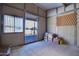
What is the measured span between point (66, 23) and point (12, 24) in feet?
12.1

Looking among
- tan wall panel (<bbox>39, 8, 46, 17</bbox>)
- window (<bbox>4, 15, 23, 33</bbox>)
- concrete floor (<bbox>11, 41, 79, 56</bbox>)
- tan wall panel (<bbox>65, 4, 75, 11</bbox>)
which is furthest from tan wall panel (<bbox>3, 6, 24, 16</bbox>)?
tan wall panel (<bbox>65, 4, 75, 11</bbox>)

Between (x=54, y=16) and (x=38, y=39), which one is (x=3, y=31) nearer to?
(x=38, y=39)

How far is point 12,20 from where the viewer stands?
508 centimetres

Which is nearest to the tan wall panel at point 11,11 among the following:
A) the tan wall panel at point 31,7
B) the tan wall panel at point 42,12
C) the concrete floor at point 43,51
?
the tan wall panel at point 31,7

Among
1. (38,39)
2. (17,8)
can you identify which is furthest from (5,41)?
(38,39)

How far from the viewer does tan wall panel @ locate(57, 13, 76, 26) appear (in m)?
5.72

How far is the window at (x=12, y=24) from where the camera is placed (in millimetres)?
4686

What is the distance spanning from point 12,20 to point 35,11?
2.43 m

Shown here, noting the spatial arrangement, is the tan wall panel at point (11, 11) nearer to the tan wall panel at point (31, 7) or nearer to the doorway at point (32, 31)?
the tan wall panel at point (31, 7)

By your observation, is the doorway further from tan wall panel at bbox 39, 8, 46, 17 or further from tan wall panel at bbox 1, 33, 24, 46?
tan wall panel at bbox 1, 33, 24, 46

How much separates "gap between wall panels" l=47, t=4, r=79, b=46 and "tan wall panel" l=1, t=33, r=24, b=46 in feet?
10.2

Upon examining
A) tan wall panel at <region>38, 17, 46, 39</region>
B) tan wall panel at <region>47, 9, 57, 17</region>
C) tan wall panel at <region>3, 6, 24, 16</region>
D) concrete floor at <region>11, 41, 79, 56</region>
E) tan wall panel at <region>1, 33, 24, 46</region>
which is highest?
tan wall panel at <region>47, 9, 57, 17</region>

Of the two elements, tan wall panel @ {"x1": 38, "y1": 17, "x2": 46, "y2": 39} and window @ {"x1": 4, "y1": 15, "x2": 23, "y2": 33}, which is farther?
tan wall panel @ {"x1": 38, "y1": 17, "x2": 46, "y2": 39}

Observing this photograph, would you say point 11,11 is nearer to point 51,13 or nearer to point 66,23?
point 66,23
